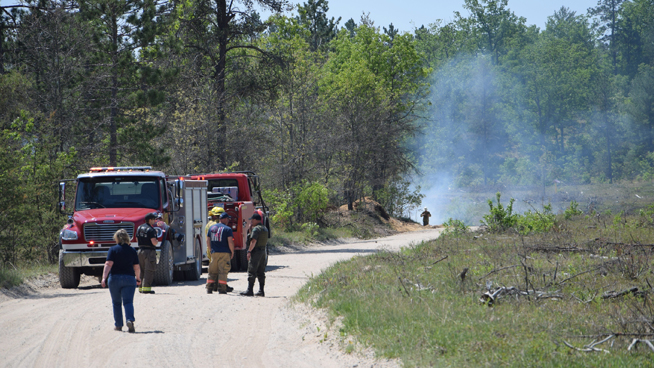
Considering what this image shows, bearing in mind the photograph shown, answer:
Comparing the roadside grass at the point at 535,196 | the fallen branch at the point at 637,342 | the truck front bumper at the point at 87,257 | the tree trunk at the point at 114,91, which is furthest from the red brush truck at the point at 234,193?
the roadside grass at the point at 535,196

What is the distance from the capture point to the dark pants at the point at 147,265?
13875 mm

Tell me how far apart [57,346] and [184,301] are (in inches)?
156

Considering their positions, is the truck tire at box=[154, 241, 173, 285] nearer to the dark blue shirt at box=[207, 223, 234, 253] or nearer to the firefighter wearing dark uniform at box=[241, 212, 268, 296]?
the dark blue shirt at box=[207, 223, 234, 253]

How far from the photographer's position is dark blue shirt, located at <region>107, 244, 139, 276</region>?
31.4ft

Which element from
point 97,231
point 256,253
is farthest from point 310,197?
point 256,253

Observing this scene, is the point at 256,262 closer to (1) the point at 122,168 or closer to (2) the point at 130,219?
(2) the point at 130,219

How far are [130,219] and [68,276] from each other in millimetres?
1995

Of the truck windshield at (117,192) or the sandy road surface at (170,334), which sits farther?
the truck windshield at (117,192)

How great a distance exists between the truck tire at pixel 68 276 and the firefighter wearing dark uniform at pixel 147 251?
2.14m

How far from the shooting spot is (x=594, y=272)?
11500 mm

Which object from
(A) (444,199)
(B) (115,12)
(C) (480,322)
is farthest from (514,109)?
(C) (480,322)

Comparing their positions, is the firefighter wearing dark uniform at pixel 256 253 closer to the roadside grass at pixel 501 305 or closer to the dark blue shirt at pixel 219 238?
the dark blue shirt at pixel 219 238

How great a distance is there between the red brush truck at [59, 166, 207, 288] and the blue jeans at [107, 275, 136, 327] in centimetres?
549

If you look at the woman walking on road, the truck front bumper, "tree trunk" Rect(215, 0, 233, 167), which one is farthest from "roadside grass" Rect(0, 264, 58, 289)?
"tree trunk" Rect(215, 0, 233, 167)
